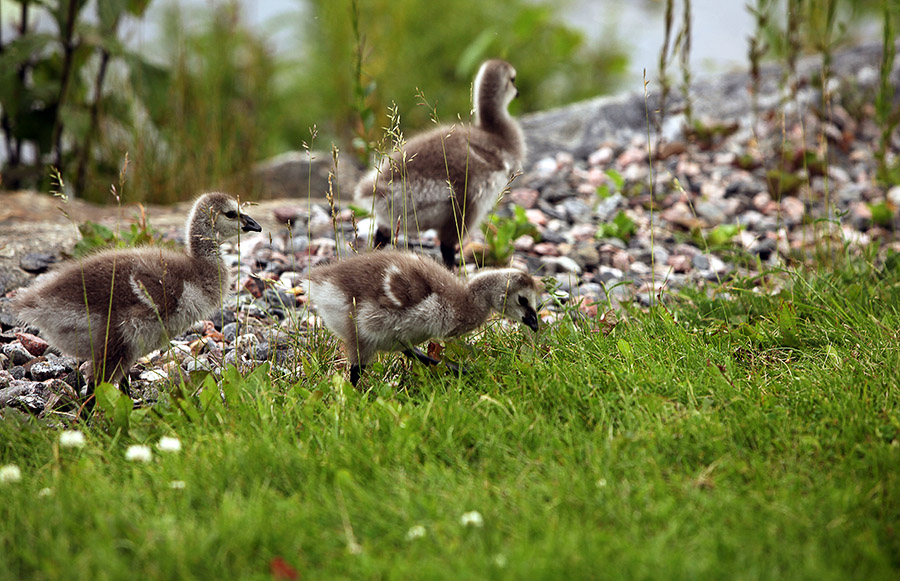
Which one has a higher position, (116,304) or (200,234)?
(200,234)

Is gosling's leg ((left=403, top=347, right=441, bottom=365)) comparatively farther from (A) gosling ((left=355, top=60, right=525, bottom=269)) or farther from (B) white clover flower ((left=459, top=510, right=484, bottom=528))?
(B) white clover flower ((left=459, top=510, right=484, bottom=528))

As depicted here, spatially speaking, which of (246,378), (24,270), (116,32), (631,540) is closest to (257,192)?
(116,32)

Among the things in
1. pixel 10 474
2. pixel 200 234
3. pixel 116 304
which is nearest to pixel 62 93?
pixel 200 234

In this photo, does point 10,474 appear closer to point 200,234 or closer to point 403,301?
point 200,234

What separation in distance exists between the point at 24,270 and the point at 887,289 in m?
5.50

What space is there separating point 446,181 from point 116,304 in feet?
7.52

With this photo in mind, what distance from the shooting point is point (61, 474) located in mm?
3426

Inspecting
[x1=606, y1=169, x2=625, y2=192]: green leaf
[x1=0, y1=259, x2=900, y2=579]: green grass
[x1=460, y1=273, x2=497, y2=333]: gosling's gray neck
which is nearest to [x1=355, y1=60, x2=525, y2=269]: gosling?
[x1=460, y1=273, x2=497, y2=333]: gosling's gray neck

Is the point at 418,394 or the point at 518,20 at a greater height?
the point at 518,20

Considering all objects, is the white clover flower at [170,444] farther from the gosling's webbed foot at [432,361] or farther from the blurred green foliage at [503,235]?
the blurred green foliage at [503,235]

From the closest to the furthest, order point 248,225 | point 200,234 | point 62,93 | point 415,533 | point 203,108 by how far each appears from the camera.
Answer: point 415,533
point 200,234
point 248,225
point 62,93
point 203,108

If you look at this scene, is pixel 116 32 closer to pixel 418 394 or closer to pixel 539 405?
pixel 418 394

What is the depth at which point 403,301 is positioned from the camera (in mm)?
4301

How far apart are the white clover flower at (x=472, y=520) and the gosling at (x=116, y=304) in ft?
6.73
